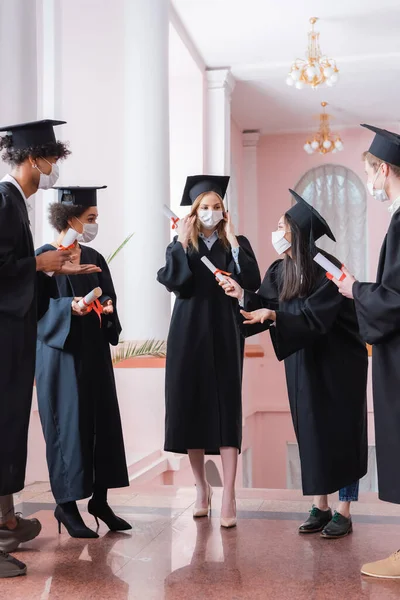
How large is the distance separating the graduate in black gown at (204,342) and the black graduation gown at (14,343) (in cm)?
117

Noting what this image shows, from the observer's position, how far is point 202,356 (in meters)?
4.63

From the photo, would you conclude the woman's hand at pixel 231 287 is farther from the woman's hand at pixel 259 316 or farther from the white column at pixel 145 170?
the white column at pixel 145 170

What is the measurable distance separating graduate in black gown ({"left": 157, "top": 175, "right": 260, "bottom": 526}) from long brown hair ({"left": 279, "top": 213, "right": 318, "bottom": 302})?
0.36m

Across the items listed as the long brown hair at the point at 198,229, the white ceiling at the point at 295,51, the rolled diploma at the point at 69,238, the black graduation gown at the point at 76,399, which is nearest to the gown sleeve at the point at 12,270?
the rolled diploma at the point at 69,238

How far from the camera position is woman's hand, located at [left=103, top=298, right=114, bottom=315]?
4.41m

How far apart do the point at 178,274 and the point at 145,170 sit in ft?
14.5

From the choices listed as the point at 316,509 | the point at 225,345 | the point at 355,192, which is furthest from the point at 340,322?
the point at 355,192

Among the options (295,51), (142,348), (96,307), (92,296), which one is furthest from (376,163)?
(295,51)

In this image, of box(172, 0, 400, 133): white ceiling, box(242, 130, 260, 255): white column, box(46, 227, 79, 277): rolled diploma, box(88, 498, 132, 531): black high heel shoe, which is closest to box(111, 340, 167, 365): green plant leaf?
box(88, 498, 132, 531): black high heel shoe

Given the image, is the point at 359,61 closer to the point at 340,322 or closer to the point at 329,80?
the point at 329,80

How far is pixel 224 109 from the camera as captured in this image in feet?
39.8

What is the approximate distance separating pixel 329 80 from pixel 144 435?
521 cm

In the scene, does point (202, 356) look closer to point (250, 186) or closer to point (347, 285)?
point (347, 285)

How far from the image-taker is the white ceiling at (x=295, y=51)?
10023mm
